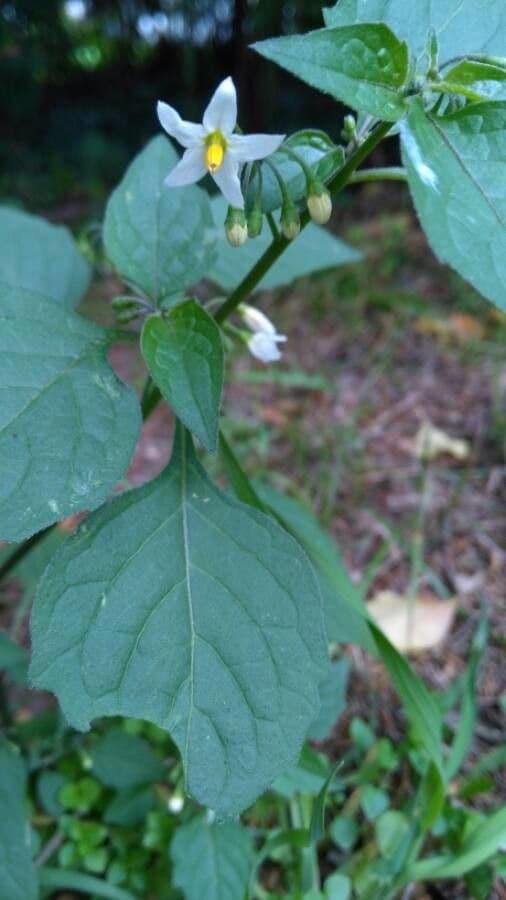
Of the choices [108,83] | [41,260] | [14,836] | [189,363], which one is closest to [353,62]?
[189,363]

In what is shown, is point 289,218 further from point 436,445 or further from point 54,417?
point 436,445

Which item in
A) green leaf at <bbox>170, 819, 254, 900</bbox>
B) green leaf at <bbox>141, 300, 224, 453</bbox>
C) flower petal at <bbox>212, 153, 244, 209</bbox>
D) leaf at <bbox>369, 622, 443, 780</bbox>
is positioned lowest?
green leaf at <bbox>170, 819, 254, 900</bbox>

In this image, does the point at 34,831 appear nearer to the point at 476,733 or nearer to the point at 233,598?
the point at 233,598

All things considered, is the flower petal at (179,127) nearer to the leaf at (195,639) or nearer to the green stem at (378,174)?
the green stem at (378,174)

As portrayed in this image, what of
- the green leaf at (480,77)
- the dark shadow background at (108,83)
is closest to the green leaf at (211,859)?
the green leaf at (480,77)

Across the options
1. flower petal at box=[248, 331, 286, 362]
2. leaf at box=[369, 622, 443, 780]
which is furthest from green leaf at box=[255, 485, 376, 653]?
flower petal at box=[248, 331, 286, 362]

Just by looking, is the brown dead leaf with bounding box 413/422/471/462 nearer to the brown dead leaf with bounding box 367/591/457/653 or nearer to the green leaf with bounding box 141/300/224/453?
the brown dead leaf with bounding box 367/591/457/653
